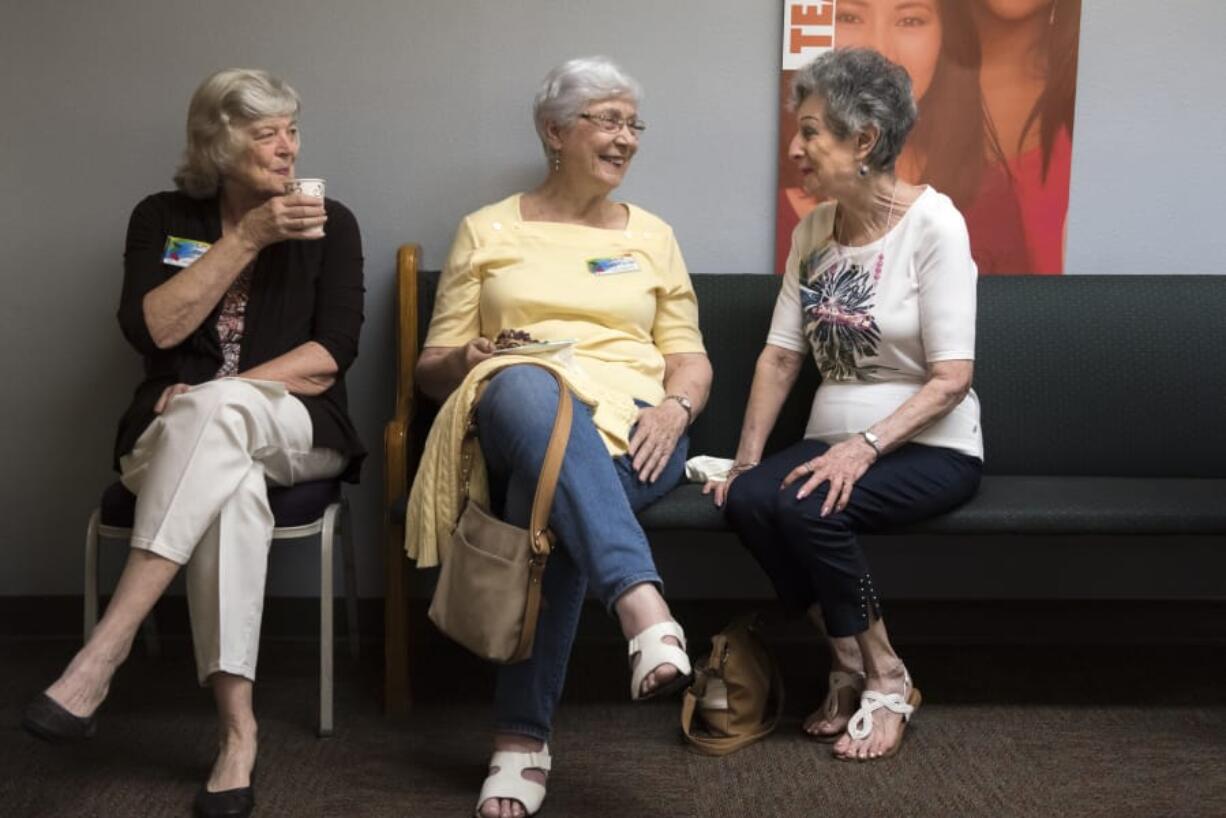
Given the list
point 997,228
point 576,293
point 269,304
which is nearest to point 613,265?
point 576,293

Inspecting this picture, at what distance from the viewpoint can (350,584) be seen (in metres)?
3.21

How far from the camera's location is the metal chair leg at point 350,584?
3.15 m

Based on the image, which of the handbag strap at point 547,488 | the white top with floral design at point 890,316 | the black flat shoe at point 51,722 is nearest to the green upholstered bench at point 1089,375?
the white top with floral design at point 890,316

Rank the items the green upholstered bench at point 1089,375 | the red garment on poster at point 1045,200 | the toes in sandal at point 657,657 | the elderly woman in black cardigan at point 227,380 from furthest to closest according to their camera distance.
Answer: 1. the red garment on poster at point 1045,200
2. the green upholstered bench at point 1089,375
3. the elderly woman in black cardigan at point 227,380
4. the toes in sandal at point 657,657

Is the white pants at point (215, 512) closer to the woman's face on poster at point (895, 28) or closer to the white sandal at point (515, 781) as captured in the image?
the white sandal at point (515, 781)

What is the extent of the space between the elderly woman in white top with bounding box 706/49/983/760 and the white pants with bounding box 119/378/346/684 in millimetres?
886

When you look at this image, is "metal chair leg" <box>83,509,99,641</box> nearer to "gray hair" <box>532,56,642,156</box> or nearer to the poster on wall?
"gray hair" <box>532,56,642,156</box>

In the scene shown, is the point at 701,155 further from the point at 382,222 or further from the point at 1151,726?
the point at 1151,726

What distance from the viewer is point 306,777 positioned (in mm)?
2555

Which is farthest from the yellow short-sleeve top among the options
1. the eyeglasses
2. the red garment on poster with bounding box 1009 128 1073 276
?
the red garment on poster with bounding box 1009 128 1073 276

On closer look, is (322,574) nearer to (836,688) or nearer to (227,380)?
(227,380)

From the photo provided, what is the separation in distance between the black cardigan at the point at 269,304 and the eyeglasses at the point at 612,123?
561 mm

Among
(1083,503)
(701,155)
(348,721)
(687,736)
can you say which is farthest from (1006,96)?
(348,721)

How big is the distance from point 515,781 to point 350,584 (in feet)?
3.11
